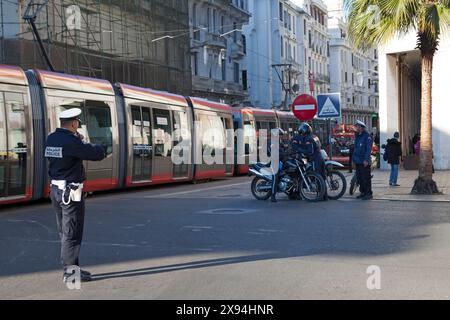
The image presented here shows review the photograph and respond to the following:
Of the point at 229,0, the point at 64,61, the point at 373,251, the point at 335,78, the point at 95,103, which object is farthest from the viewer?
the point at 335,78

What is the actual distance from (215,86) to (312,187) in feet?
127

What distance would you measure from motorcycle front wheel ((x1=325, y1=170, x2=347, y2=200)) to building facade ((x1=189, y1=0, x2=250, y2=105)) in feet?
106

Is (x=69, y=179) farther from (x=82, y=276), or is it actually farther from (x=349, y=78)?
(x=349, y=78)

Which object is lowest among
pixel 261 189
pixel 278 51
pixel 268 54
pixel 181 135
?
pixel 261 189

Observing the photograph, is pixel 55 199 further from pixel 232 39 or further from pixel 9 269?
pixel 232 39

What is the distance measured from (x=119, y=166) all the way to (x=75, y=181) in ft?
36.1

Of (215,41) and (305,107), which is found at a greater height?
(215,41)

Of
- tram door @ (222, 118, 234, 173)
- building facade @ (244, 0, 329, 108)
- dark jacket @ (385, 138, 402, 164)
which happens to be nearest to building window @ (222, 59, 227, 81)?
building facade @ (244, 0, 329, 108)

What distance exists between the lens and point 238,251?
8.66 m

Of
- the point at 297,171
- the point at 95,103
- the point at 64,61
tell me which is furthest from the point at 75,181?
the point at 64,61

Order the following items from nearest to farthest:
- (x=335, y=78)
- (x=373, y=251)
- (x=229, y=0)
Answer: (x=373, y=251) → (x=229, y=0) → (x=335, y=78)

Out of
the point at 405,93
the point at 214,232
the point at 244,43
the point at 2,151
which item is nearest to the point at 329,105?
the point at 214,232

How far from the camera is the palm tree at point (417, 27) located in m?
14.9

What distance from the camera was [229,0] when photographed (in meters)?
57.7
